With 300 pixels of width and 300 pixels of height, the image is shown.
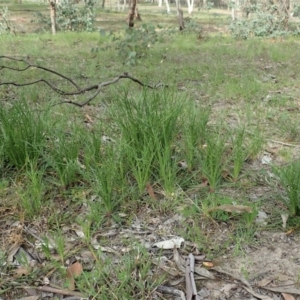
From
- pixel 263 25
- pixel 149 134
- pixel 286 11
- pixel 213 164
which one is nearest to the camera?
pixel 213 164

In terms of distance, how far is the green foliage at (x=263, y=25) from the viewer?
10453mm

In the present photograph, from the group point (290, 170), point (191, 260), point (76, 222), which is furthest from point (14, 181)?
point (290, 170)

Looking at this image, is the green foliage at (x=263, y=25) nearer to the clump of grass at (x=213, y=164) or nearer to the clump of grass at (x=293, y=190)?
the clump of grass at (x=213, y=164)

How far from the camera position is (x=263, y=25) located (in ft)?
35.8

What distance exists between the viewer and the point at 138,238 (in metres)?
2.04

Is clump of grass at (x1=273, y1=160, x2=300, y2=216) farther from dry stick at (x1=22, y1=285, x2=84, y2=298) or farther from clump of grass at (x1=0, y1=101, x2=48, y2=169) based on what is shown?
clump of grass at (x1=0, y1=101, x2=48, y2=169)

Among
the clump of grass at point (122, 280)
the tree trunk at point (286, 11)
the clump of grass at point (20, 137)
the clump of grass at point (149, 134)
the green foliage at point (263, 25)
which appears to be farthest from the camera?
the tree trunk at point (286, 11)

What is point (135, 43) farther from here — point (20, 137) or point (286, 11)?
point (286, 11)

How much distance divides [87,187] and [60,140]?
1.13 feet

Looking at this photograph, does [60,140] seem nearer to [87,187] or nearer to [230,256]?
[87,187]

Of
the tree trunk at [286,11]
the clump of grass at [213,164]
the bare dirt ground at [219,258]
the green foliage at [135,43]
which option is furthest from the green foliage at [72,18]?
the bare dirt ground at [219,258]

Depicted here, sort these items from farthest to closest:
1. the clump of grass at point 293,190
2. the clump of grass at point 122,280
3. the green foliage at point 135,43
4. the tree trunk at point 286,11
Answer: the tree trunk at point 286,11 < the green foliage at point 135,43 < the clump of grass at point 293,190 < the clump of grass at point 122,280

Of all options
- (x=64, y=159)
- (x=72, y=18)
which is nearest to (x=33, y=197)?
(x=64, y=159)

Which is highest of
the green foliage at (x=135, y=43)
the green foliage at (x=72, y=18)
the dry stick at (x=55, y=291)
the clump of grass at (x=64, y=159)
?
the green foliage at (x=72, y=18)
